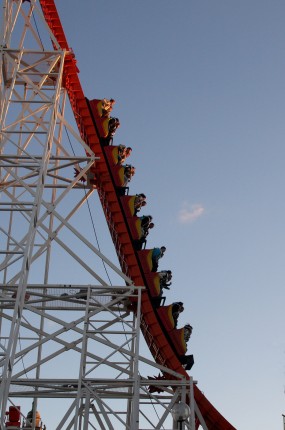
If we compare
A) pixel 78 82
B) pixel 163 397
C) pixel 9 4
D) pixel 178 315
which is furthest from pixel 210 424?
pixel 9 4

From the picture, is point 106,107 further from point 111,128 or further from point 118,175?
point 118,175

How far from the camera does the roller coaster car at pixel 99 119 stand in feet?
81.8

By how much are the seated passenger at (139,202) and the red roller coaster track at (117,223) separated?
1.60 feet

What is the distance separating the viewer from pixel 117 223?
2367 centimetres

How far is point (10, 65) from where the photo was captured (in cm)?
2452

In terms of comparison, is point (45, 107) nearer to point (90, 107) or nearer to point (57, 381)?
point (90, 107)

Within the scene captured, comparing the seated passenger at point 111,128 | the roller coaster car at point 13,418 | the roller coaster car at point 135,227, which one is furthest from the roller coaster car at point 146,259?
the roller coaster car at point 13,418

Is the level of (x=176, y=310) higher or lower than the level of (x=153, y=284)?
lower

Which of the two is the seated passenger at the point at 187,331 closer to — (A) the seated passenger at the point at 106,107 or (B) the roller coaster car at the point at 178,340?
(B) the roller coaster car at the point at 178,340

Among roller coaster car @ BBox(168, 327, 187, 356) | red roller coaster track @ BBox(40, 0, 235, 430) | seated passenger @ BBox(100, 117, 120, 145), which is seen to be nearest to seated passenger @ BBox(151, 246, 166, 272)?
red roller coaster track @ BBox(40, 0, 235, 430)

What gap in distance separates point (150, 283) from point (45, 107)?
5.99 metres

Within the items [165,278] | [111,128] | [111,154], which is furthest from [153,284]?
[111,128]

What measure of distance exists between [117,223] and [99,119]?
348 cm

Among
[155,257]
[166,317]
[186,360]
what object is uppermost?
[155,257]
